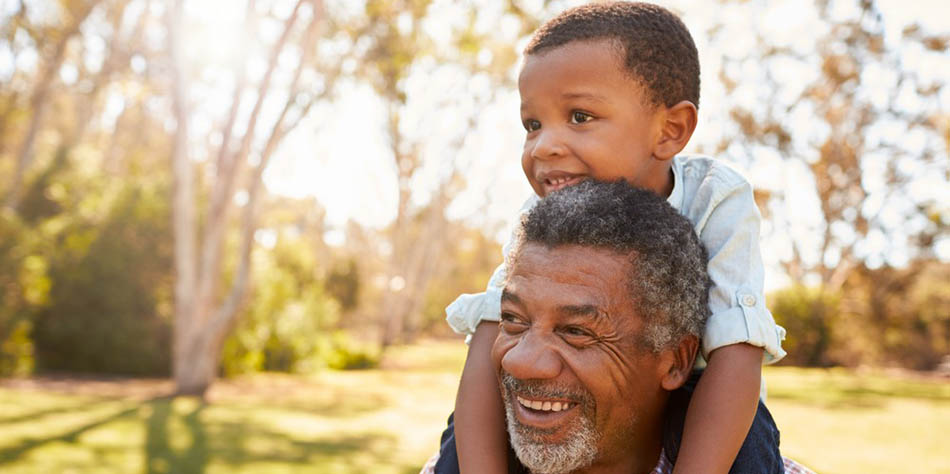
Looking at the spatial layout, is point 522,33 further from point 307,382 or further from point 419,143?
point 419,143

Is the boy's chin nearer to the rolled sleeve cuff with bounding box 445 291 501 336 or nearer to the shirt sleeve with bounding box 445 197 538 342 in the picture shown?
the shirt sleeve with bounding box 445 197 538 342

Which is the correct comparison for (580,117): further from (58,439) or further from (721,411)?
(58,439)

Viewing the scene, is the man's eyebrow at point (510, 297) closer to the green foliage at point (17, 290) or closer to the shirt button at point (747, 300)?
the shirt button at point (747, 300)

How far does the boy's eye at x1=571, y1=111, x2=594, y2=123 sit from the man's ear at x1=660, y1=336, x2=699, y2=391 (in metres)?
0.67

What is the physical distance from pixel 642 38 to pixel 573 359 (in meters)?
0.95

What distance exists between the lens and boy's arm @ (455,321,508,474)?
216cm

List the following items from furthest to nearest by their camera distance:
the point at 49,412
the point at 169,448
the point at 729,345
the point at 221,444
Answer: the point at 49,412
the point at 221,444
the point at 169,448
the point at 729,345

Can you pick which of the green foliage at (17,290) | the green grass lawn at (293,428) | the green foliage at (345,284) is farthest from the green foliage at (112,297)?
the green foliage at (345,284)

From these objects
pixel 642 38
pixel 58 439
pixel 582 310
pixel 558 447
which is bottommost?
pixel 58 439

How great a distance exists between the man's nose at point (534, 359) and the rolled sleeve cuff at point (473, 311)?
352mm

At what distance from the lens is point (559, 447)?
1.94 metres

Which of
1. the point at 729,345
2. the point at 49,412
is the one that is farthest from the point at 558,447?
the point at 49,412

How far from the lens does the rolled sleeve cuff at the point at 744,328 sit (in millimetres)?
1979

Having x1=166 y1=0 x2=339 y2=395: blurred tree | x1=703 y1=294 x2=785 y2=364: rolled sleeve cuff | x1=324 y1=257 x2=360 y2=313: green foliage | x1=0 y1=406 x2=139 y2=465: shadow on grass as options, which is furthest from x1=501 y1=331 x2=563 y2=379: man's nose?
x1=324 y1=257 x2=360 y2=313: green foliage
